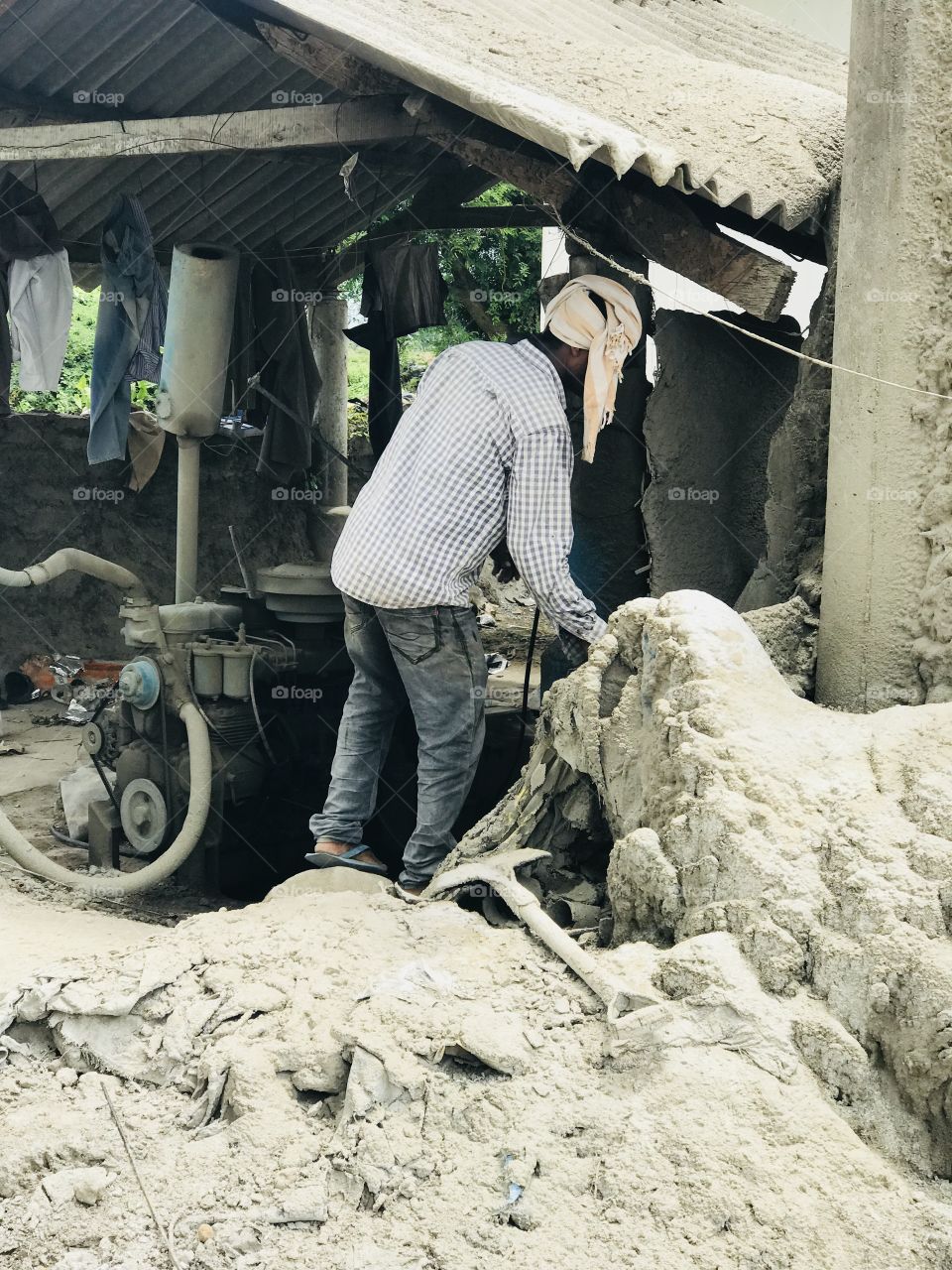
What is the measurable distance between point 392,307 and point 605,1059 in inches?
232

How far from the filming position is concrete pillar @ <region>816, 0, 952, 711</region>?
141 inches

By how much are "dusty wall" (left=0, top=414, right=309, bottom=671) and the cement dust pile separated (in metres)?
6.77

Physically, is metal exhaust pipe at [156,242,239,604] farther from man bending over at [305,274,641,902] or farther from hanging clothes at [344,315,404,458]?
man bending over at [305,274,641,902]

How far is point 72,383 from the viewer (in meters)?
14.9

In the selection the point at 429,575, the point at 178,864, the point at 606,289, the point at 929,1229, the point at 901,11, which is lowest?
the point at 178,864

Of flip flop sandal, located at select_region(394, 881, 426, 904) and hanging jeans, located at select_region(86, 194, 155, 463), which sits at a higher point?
hanging jeans, located at select_region(86, 194, 155, 463)

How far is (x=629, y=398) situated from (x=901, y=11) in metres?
2.17

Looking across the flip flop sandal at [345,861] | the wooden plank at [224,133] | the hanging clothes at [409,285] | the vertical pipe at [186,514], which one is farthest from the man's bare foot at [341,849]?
the hanging clothes at [409,285]

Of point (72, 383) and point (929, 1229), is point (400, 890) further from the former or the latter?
point (72, 383)

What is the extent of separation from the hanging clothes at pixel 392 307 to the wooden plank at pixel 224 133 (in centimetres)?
163

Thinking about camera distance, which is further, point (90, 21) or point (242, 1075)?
point (90, 21)

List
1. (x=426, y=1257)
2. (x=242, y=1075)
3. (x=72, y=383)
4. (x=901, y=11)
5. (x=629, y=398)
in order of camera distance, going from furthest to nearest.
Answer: (x=72, y=383) → (x=629, y=398) → (x=901, y=11) → (x=242, y=1075) → (x=426, y=1257)

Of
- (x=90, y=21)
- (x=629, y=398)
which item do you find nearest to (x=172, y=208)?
(x=90, y=21)

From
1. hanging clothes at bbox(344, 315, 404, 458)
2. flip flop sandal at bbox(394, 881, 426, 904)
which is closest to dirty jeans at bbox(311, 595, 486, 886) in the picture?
flip flop sandal at bbox(394, 881, 426, 904)
